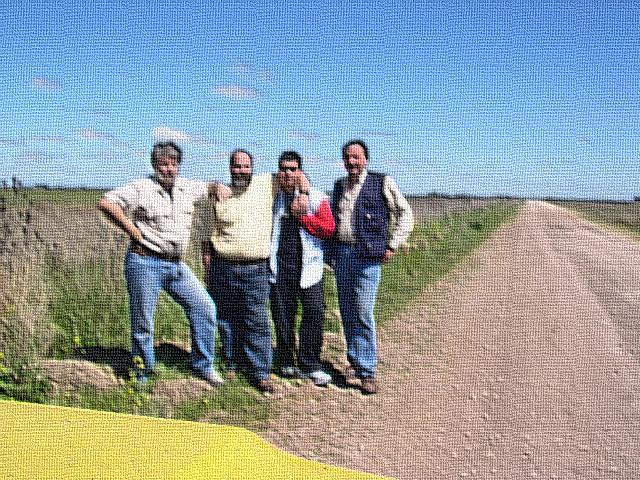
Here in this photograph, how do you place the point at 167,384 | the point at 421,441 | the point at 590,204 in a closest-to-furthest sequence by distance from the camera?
1. the point at 590,204
2. the point at 421,441
3. the point at 167,384

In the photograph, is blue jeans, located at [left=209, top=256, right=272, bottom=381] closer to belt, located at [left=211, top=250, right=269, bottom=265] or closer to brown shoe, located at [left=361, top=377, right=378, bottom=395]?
belt, located at [left=211, top=250, right=269, bottom=265]

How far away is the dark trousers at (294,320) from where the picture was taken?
4.21m

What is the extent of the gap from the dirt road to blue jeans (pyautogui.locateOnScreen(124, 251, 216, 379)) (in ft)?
1.75

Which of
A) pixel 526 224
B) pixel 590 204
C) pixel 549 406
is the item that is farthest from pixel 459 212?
pixel 549 406

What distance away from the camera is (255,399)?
4.34 meters

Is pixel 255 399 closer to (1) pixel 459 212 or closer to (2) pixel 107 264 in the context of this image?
(2) pixel 107 264

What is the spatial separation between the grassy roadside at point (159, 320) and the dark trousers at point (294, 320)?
0.22 ft

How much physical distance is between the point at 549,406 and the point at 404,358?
74 cm

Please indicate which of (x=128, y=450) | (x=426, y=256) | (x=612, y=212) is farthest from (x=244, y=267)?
(x=612, y=212)

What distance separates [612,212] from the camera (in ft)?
12.6

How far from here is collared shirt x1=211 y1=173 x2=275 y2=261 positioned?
4.10 meters

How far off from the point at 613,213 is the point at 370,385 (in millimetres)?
1447

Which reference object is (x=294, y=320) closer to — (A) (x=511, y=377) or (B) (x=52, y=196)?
(A) (x=511, y=377)

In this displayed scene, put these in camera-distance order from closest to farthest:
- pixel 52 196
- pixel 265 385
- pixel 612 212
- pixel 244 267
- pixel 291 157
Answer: pixel 612 212 < pixel 291 157 < pixel 244 267 < pixel 265 385 < pixel 52 196
